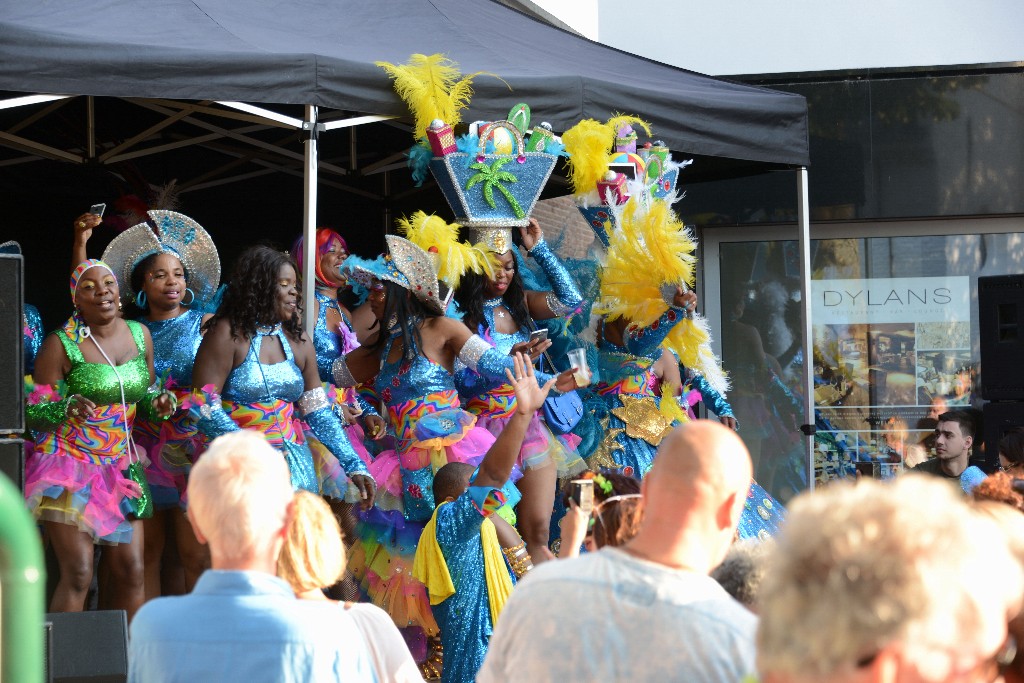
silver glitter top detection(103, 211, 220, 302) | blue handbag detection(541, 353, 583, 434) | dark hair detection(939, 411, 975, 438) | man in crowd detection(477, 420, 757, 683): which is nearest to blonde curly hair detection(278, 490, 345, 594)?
man in crowd detection(477, 420, 757, 683)

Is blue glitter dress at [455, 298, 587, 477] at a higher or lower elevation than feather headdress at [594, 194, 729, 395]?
lower

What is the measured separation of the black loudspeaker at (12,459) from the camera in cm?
354

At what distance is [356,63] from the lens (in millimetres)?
5066

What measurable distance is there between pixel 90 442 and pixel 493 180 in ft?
6.52

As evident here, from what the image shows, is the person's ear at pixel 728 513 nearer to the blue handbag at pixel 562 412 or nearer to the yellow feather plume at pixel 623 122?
the blue handbag at pixel 562 412

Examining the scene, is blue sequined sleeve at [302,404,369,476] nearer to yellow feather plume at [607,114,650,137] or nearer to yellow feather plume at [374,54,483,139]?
yellow feather plume at [374,54,483,139]

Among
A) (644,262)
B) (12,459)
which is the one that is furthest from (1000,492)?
(644,262)

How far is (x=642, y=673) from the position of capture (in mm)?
2014

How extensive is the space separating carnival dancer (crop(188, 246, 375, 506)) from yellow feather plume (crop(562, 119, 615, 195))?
1538mm

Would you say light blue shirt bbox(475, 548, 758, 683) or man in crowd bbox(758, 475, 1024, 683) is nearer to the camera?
man in crowd bbox(758, 475, 1024, 683)

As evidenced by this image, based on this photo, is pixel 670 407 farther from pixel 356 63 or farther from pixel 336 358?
pixel 356 63

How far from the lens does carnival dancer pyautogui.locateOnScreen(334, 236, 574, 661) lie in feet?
16.7

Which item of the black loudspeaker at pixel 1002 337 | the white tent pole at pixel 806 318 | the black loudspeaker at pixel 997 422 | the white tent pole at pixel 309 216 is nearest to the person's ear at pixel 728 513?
the white tent pole at pixel 309 216

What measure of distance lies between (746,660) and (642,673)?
0.16 metres
